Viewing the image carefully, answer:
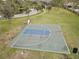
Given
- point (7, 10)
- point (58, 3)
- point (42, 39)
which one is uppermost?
point (7, 10)

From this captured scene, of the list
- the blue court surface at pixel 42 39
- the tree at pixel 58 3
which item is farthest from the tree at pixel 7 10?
the tree at pixel 58 3

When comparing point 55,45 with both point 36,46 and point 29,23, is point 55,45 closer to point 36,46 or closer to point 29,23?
point 36,46

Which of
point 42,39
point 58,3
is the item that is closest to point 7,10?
point 42,39

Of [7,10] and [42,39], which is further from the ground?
[7,10]

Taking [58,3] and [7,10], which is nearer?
[7,10]

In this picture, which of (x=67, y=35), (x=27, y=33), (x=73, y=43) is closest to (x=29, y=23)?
(x=27, y=33)

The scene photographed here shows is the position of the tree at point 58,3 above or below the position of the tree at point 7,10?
below

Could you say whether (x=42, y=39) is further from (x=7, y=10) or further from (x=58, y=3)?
(x=58, y=3)

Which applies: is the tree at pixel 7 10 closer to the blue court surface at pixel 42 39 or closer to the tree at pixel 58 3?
the blue court surface at pixel 42 39

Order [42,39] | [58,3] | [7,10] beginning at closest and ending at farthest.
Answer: [42,39] → [7,10] → [58,3]
